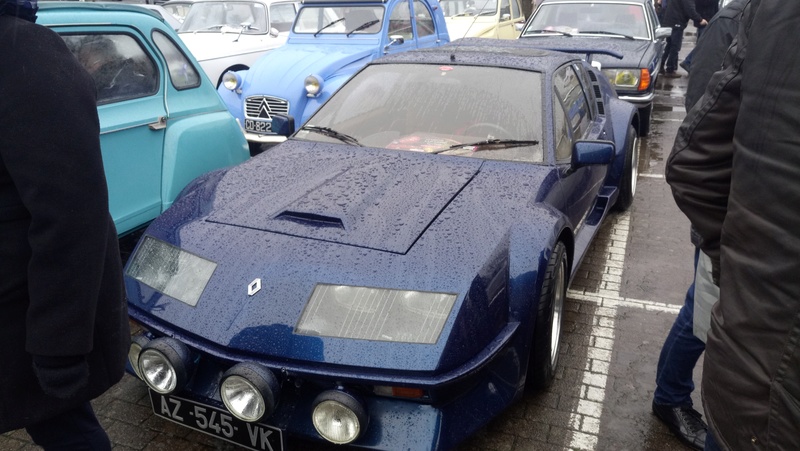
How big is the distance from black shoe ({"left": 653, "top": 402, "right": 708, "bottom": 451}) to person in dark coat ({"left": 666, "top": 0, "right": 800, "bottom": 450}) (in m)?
1.30

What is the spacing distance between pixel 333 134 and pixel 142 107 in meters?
1.13

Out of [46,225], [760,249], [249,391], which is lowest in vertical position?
[249,391]

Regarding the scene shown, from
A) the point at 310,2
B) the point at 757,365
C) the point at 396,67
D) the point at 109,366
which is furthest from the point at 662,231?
the point at 310,2

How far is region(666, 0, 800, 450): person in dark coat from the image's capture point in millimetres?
1243

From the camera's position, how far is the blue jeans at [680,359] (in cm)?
255

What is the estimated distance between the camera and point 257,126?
6816 mm

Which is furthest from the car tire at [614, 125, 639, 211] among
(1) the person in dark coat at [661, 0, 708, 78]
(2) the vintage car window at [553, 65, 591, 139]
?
(1) the person in dark coat at [661, 0, 708, 78]

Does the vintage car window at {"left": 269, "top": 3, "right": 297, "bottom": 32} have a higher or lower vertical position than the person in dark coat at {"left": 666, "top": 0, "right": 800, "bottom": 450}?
lower

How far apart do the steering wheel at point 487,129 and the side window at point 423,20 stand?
5117 mm

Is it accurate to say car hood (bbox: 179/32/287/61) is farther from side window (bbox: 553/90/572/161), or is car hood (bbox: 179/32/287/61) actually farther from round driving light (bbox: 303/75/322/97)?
side window (bbox: 553/90/572/161)

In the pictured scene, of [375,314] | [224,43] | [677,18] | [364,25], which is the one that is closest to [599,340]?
[375,314]

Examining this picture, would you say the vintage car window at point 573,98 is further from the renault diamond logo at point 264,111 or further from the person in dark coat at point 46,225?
the renault diamond logo at point 264,111

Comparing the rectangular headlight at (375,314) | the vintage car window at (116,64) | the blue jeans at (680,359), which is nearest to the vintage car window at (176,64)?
the vintage car window at (116,64)

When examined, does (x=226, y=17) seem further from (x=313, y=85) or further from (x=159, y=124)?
(x=159, y=124)
